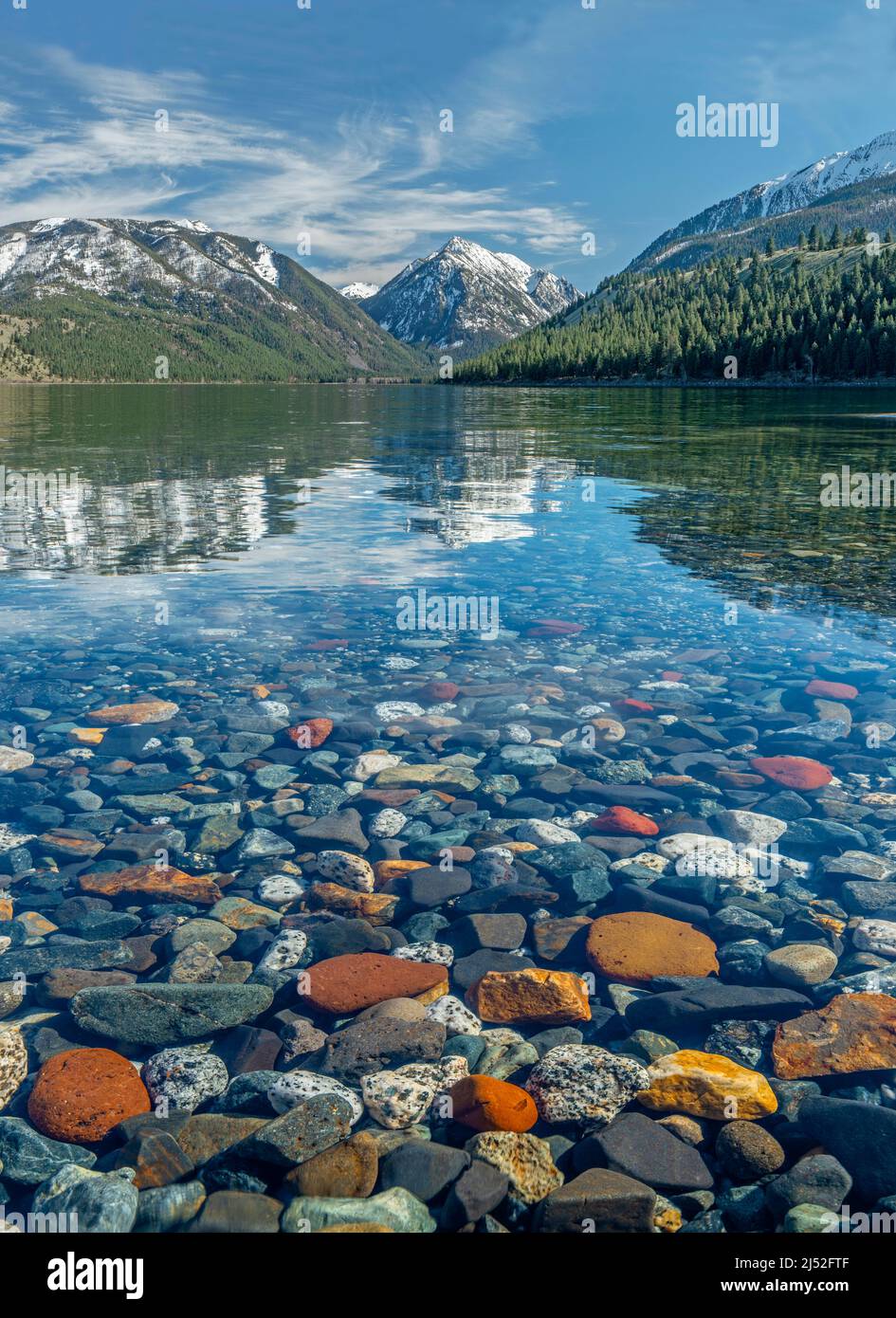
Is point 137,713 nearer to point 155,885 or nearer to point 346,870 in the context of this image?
point 155,885

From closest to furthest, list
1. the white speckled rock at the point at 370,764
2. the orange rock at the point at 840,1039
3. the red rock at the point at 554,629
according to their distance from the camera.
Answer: the orange rock at the point at 840,1039 < the white speckled rock at the point at 370,764 < the red rock at the point at 554,629

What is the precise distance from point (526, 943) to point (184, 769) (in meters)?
4.85

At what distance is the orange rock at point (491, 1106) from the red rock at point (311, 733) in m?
5.77

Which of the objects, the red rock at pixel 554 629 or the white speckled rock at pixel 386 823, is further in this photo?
the red rock at pixel 554 629

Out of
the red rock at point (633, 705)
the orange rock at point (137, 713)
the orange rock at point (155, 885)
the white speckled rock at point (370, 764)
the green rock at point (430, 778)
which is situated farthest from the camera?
the red rock at point (633, 705)

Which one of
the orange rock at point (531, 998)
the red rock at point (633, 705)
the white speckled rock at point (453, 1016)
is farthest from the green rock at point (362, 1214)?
the red rock at point (633, 705)

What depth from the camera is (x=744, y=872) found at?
791 centimetres

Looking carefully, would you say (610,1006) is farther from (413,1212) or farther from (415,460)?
(415,460)

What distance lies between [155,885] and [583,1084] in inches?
168

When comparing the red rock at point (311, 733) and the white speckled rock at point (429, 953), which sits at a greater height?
the red rock at point (311, 733)

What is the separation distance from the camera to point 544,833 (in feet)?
A: 28.3

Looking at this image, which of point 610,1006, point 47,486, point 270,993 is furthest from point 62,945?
point 47,486

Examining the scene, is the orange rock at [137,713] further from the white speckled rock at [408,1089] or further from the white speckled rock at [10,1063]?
the white speckled rock at [408,1089]

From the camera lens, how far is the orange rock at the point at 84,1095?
5.15m
